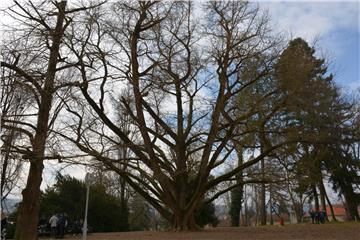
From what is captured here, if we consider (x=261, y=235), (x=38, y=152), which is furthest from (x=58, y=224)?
(x=38, y=152)

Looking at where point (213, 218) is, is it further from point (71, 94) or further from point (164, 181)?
point (71, 94)

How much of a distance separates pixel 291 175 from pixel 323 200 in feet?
75.8

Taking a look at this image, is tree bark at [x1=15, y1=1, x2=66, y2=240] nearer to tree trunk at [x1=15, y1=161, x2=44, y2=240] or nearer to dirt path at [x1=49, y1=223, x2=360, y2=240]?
tree trunk at [x1=15, y1=161, x2=44, y2=240]

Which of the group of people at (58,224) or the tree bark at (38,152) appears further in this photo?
the group of people at (58,224)

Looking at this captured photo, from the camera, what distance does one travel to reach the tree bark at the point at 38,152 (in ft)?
44.7

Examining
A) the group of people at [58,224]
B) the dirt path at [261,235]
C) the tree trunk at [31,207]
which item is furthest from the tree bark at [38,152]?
the group of people at [58,224]

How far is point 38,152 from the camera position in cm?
1337

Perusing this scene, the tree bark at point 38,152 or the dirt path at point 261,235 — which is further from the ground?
the tree bark at point 38,152

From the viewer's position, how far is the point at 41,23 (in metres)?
13.7

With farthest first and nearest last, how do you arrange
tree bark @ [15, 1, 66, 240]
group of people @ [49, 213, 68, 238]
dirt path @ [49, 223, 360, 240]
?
group of people @ [49, 213, 68, 238] < dirt path @ [49, 223, 360, 240] < tree bark @ [15, 1, 66, 240]

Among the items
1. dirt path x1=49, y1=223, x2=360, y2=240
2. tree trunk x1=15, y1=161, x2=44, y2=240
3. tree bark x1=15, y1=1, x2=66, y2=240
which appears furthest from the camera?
dirt path x1=49, y1=223, x2=360, y2=240

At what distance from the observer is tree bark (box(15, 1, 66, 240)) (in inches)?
536

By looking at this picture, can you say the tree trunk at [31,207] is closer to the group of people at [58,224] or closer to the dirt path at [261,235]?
the dirt path at [261,235]

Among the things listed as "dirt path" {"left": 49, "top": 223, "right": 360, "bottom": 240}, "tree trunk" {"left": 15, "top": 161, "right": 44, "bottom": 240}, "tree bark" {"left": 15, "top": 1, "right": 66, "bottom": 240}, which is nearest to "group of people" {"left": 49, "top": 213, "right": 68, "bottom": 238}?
"dirt path" {"left": 49, "top": 223, "right": 360, "bottom": 240}
